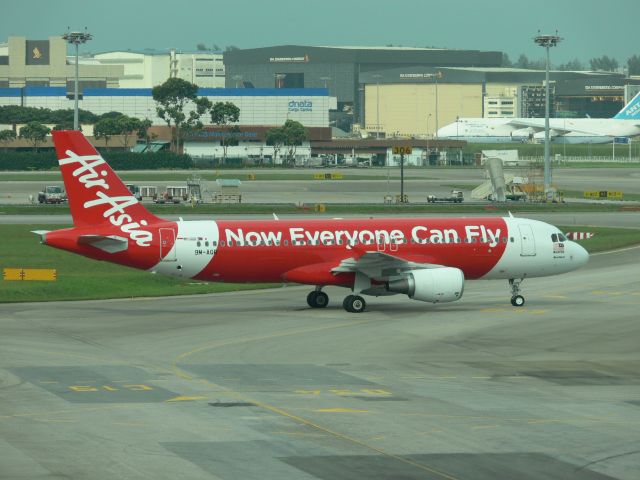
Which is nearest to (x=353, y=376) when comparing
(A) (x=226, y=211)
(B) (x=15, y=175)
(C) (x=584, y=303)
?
(C) (x=584, y=303)

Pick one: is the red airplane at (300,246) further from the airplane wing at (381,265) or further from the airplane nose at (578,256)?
the airplane nose at (578,256)

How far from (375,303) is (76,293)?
14.4m

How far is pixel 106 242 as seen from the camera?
51219mm

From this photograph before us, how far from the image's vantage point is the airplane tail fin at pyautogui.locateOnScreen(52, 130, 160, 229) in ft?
170

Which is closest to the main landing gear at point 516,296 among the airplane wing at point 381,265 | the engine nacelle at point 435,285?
the engine nacelle at point 435,285

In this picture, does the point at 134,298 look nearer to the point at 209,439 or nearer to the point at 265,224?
the point at 265,224

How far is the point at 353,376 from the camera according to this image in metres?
37.7

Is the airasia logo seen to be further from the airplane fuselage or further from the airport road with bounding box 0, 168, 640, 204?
the airport road with bounding box 0, 168, 640, 204

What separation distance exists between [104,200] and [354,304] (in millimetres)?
11114

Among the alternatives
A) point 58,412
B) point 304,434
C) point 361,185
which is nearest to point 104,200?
point 58,412

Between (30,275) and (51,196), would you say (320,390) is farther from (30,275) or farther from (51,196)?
(51,196)

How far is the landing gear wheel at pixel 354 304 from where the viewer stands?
52.7 m

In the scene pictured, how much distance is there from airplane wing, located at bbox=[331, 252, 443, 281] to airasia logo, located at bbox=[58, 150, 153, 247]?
27.0 feet

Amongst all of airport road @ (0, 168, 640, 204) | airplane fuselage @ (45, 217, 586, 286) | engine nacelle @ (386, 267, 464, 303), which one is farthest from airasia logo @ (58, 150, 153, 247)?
airport road @ (0, 168, 640, 204)
